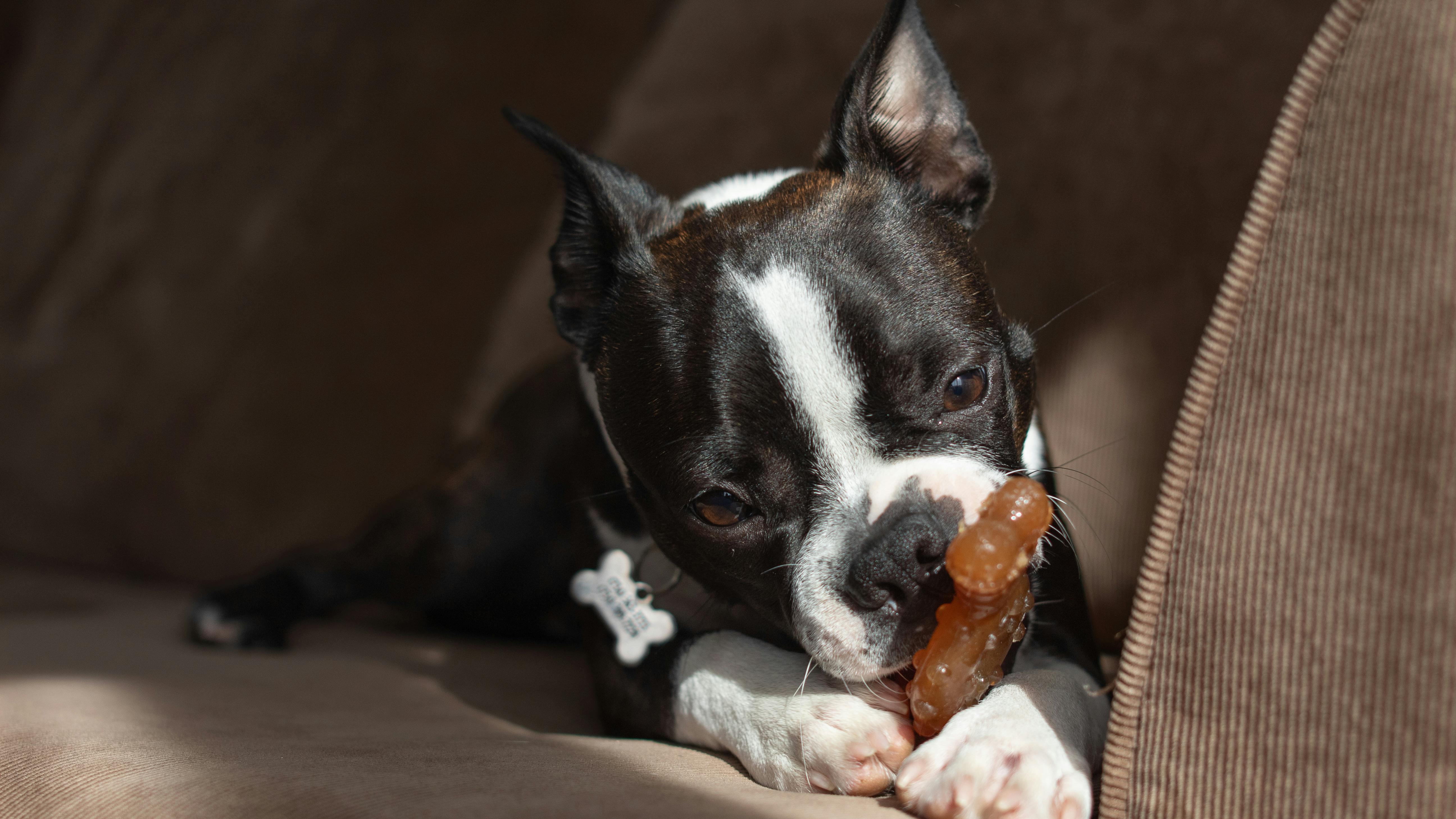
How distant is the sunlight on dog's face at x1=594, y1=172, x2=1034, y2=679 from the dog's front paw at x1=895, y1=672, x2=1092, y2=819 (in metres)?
0.17

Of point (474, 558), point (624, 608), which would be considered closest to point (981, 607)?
point (624, 608)

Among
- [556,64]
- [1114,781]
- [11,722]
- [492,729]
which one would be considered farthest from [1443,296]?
[556,64]

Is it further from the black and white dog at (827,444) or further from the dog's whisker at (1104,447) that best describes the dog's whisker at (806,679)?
the dog's whisker at (1104,447)

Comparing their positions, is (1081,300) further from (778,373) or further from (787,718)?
(787,718)

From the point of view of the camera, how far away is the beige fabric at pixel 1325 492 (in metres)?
1.07

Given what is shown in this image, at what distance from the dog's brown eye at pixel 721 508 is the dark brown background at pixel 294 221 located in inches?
64.9

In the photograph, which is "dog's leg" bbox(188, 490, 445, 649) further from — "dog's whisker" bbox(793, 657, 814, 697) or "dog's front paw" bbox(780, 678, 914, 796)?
"dog's front paw" bbox(780, 678, 914, 796)

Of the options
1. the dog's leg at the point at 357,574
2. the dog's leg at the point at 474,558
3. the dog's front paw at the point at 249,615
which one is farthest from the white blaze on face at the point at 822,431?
the dog's front paw at the point at 249,615

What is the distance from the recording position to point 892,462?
1.60 m

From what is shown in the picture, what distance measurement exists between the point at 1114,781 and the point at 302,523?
11.4 feet

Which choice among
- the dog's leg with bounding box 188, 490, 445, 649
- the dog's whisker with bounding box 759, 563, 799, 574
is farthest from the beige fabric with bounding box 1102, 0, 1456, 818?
the dog's leg with bounding box 188, 490, 445, 649

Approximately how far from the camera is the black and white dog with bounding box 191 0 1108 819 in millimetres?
1468

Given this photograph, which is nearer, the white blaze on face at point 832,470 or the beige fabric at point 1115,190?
the white blaze on face at point 832,470

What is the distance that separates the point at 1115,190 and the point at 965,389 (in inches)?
45.1
